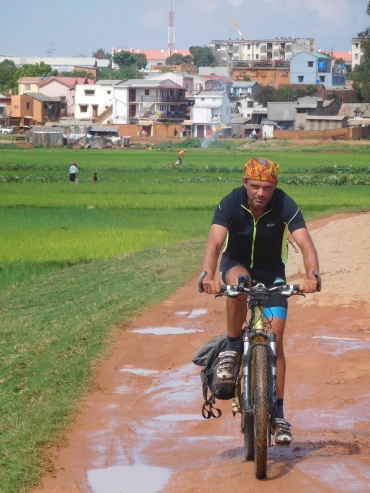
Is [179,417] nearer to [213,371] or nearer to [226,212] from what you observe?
[213,371]

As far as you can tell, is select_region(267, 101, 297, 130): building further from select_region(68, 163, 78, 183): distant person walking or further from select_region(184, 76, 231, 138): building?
select_region(68, 163, 78, 183): distant person walking

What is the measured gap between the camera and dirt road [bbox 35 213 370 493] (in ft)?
18.2

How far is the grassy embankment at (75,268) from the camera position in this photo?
7.31 metres

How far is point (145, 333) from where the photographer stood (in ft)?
33.7

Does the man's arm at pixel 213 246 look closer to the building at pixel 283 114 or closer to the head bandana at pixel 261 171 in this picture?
the head bandana at pixel 261 171

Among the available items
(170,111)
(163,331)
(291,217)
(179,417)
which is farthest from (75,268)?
(170,111)

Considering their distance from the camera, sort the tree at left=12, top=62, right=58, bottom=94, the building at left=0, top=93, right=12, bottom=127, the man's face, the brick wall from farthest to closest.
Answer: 1. the tree at left=12, top=62, right=58, bottom=94
2. the building at left=0, top=93, right=12, bottom=127
3. the brick wall
4. the man's face

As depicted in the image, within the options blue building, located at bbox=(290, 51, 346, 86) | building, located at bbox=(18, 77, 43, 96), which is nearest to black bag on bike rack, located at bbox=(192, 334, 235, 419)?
building, located at bbox=(18, 77, 43, 96)

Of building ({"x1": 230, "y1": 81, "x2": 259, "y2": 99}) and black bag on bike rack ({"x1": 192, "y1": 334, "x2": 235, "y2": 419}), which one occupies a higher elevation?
building ({"x1": 230, "y1": 81, "x2": 259, "y2": 99})

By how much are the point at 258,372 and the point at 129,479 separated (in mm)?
1095

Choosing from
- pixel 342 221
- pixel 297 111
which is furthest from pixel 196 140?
pixel 342 221

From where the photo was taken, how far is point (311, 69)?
127312 millimetres

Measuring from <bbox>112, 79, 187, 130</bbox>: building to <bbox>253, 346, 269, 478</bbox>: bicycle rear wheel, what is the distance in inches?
3755

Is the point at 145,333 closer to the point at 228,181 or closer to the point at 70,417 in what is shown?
the point at 70,417
